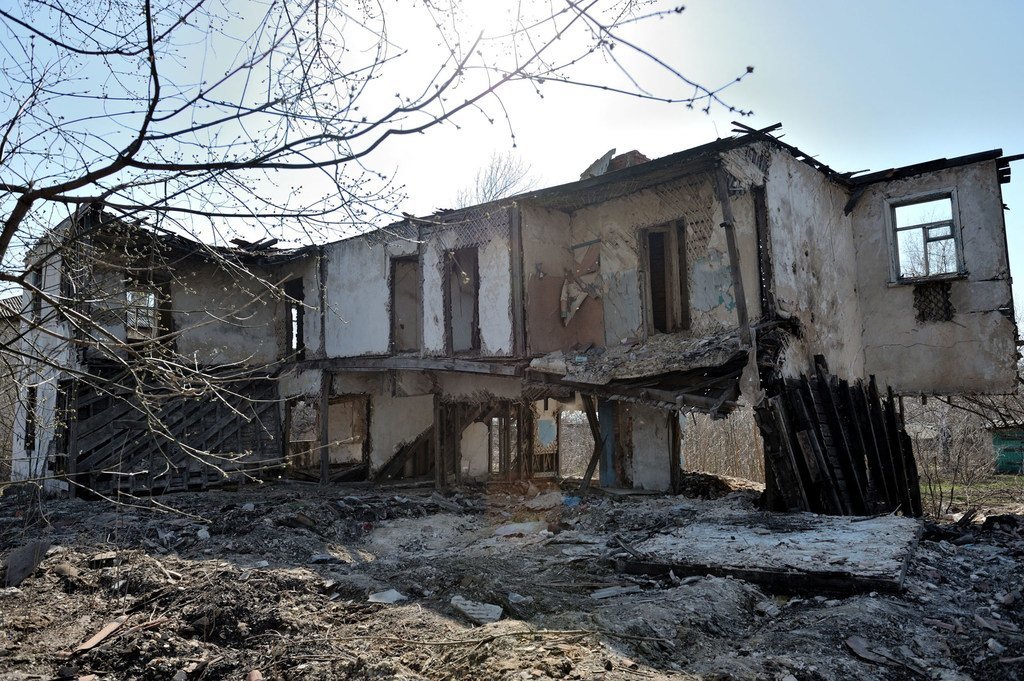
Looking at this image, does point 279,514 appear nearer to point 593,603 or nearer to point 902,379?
point 593,603

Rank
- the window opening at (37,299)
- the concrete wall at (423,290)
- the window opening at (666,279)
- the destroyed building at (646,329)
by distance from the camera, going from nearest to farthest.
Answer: the window opening at (37,299) → the destroyed building at (646,329) → the window opening at (666,279) → the concrete wall at (423,290)

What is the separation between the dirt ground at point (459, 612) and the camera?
4.84m

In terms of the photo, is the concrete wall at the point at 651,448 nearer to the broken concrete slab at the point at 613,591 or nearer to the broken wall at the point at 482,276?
the broken wall at the point at 482,276

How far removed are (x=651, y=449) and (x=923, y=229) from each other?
6.24m

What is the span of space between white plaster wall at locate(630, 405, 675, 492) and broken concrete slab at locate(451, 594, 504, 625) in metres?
7.36

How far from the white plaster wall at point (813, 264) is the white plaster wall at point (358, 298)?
8000 millimetres

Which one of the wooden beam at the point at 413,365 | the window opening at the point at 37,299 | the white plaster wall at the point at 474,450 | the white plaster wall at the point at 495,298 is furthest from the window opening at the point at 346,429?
the window opening at the point at 37,299

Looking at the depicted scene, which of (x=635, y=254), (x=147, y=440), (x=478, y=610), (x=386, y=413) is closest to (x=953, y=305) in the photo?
(x=635, y=254)

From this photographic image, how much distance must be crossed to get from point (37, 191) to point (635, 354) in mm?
9342

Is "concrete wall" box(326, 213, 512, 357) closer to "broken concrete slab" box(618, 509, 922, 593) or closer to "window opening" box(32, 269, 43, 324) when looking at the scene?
"broken concrete slab" box(618, 509, 922, 593)

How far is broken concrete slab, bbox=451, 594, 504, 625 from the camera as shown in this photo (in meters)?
6.03

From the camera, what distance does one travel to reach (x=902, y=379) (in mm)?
12812

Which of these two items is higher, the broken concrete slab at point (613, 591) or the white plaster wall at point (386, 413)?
the white plaster wall at point (386, 413)

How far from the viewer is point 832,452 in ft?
32.2
